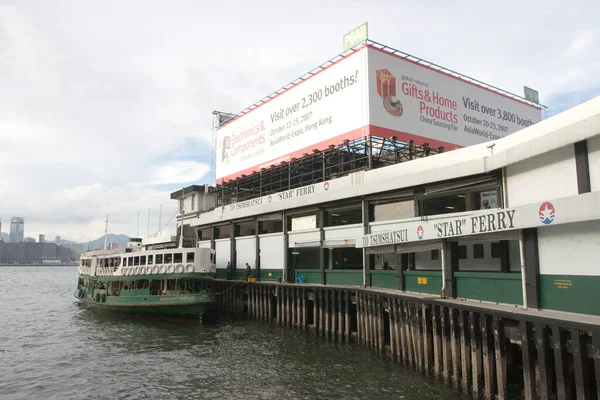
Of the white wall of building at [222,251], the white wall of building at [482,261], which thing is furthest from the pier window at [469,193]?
the white wall of building at [222,251]

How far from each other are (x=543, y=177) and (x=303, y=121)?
80.8 ft

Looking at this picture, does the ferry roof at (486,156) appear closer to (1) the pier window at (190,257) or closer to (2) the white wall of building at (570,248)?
(2) the white wall of building at (570,248)

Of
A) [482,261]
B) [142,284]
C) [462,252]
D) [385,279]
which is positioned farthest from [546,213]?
[142,284]

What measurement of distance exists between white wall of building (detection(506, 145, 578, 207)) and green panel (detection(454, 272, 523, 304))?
3.09 m

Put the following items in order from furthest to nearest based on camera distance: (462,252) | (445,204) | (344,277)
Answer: (344,277) → (445,204) → (462,252)

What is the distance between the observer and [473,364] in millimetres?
14047

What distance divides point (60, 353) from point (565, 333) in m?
24.2

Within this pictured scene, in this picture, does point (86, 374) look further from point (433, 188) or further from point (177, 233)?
point (177, 233)

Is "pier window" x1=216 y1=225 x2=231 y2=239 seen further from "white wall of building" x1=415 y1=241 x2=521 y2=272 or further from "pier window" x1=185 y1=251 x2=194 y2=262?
"white wall of building" x1=415 y1=241 x2=521 y2=272

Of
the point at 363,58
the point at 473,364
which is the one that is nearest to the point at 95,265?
the point at 363,58

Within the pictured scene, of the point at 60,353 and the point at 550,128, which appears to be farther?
the point at 60,353

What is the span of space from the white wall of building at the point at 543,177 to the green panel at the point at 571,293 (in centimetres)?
284

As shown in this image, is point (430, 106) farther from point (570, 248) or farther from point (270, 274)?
point (570, 248)

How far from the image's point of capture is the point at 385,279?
77.7 feet
